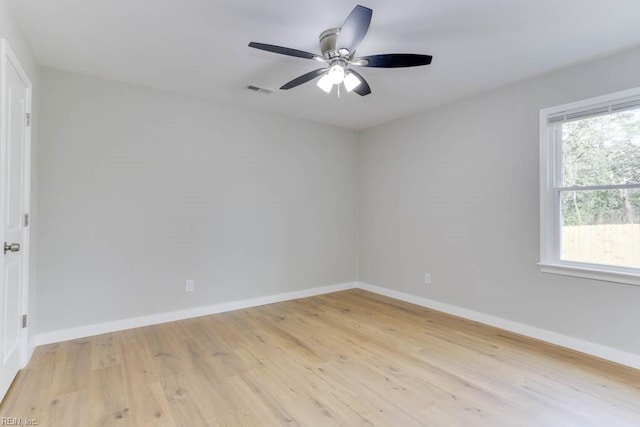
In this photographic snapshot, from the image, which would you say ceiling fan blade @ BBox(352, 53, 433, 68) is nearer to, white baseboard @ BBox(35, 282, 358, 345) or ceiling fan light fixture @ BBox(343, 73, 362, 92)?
ceiling fan light fixture @ BBox(343, 73, 362, 92)

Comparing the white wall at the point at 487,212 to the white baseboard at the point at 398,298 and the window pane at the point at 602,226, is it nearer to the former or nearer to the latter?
the white baseboard at the point at 398,298

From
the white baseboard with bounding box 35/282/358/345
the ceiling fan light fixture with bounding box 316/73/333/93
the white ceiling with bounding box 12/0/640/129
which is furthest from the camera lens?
the white baseboard with bounding box 35/282/358/345

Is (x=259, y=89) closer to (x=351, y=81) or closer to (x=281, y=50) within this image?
(x=351, y=81)

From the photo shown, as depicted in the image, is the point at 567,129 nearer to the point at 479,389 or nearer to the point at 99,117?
the point at 479,389

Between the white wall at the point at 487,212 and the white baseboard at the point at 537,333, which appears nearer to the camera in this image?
the white baseboard at the point at 537,333

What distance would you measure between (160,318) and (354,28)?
329cm

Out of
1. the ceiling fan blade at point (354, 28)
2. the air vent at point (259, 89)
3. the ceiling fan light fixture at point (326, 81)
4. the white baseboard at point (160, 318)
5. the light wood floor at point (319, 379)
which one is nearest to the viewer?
the ceiling fan blade at point (354, 28)

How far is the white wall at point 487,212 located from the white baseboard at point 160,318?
4.28ft

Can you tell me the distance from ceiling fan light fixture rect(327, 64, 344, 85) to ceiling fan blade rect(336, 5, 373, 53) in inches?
5.5

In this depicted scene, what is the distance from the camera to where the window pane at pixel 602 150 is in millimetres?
2629

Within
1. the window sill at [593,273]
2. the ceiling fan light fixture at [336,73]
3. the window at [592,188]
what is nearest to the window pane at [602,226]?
the window at [592,188]

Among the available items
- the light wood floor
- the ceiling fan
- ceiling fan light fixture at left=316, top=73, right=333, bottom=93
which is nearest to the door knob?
the light wood floor

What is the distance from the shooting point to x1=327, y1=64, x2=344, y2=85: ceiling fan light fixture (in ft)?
7.54

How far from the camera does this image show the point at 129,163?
333cm
